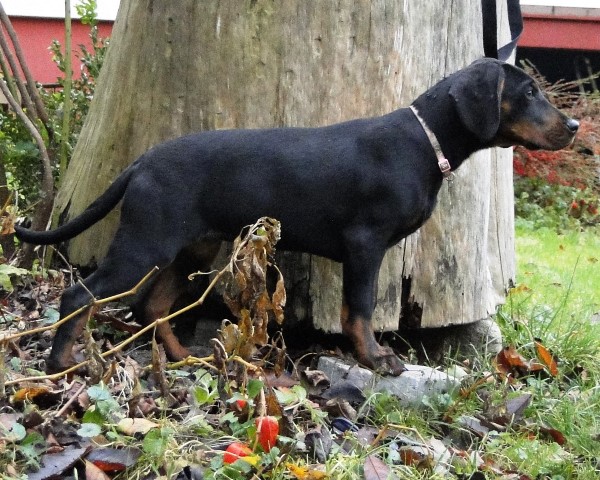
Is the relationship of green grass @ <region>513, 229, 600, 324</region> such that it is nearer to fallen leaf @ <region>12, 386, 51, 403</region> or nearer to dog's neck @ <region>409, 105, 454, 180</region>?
dog's neck @ <region>409, 105, 454, 180</region>

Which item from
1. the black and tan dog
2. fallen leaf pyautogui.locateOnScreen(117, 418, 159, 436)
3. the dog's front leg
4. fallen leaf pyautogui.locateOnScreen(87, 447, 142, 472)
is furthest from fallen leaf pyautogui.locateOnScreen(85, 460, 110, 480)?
the dog's front leg

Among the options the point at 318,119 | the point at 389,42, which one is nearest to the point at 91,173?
the point at 318,119

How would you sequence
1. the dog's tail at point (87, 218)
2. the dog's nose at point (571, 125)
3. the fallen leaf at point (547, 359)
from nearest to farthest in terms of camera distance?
the dog's tail at point (87, 218) < the dog's nose at point (571, 125) < the fallen leaf at point (547, 359)

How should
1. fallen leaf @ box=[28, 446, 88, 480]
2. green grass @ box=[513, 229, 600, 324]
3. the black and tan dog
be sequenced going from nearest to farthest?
fallen leaf @ box=[28, 446, 88, 480], the black and tan dog, green grass @ box=[513, 229, 600, 324]

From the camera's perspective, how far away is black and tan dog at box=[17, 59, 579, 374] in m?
3.58

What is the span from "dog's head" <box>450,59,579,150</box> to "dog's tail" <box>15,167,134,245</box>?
146 cm

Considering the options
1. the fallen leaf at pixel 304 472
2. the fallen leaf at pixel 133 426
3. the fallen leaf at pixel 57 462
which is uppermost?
the fallen leaf at pixel 133 426

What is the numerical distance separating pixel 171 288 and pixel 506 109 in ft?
5.66

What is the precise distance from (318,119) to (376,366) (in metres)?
1.18

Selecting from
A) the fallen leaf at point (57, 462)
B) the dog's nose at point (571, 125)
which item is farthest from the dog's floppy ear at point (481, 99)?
the fallen leaf at point (57, 462)

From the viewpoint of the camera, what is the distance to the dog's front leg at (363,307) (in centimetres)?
362

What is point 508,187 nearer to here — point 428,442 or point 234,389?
point 428,442

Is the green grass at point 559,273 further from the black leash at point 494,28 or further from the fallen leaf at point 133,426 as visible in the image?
the fallen leaf at point 133,426

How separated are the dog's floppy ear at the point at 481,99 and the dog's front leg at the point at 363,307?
26.6 inches
